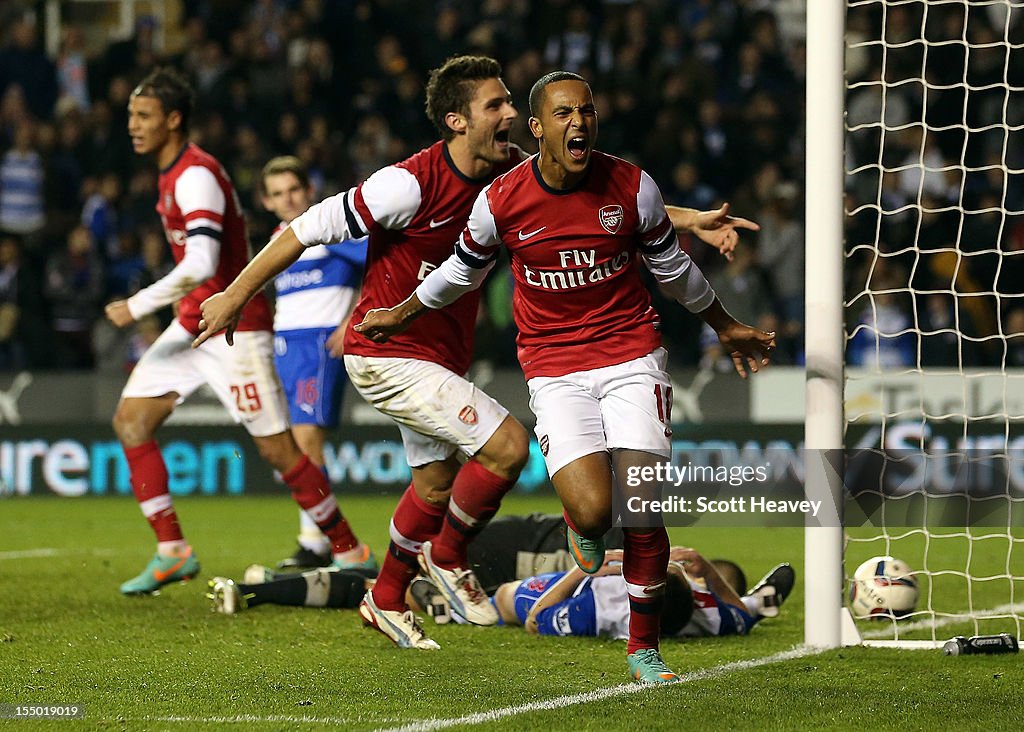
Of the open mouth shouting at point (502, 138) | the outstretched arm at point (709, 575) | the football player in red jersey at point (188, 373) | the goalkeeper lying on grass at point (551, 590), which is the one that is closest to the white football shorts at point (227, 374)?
the football player in red jersey at point (188, 373)

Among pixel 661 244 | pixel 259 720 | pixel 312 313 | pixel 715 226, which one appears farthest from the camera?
pixel 312 313

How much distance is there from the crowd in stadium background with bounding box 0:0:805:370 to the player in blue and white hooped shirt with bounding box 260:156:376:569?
4983 millimetres

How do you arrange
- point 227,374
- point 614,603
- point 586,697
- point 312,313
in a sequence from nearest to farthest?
point 586,697
point 614,603
point 227,374
point 312,313

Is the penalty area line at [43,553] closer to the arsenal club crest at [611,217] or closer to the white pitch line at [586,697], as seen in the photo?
the white pitch line at [586,697]

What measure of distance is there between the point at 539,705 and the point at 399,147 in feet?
38.1

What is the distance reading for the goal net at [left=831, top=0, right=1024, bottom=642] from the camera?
29.9ft

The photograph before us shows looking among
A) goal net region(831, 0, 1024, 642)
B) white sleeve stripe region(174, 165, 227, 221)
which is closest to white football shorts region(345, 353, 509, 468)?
white sleeve stripe region(174, 165, 227, 221)

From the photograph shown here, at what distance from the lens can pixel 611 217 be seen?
5156mm

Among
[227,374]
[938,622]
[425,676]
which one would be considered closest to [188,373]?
[227,374]

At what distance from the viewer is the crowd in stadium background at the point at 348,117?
14750 millimetres

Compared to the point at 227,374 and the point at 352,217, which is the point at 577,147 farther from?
the point at 227,374

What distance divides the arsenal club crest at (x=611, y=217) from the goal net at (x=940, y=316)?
294 centimetres

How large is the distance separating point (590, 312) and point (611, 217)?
0.36m

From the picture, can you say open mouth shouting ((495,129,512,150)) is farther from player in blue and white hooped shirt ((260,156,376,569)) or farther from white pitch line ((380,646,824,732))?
player in blue and white hooped shirt ((260,156,376,569))
